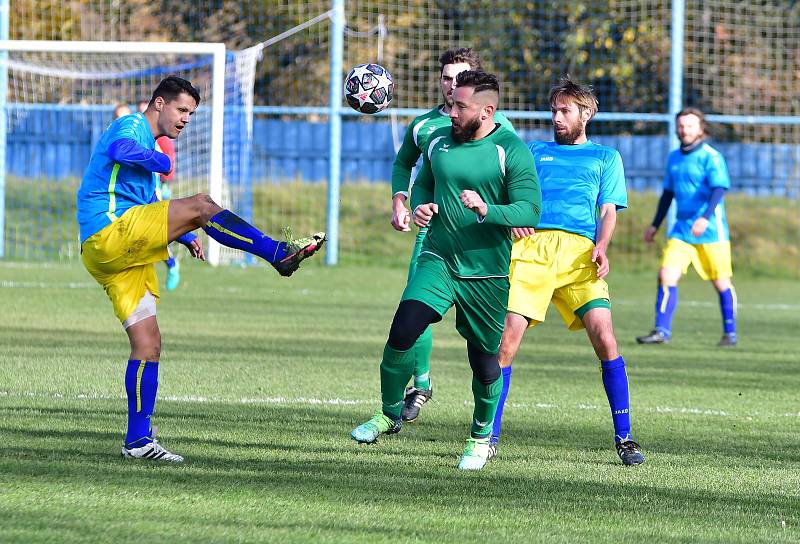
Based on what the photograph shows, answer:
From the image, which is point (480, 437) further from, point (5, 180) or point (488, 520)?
point (5, 180)

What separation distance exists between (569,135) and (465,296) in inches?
49.0

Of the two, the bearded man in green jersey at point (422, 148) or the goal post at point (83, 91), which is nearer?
the bearded man in green jersey at point (422, 148)

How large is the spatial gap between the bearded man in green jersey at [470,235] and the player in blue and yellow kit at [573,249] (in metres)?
0.40

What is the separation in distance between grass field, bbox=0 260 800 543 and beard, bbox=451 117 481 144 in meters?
1.51

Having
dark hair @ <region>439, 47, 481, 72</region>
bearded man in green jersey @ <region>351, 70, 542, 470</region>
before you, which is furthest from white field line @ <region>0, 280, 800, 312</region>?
bearded man in green jersey @ <region>351, 70, 542, 470</region>

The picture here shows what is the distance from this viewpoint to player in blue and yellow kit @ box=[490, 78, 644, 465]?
6.88 metres

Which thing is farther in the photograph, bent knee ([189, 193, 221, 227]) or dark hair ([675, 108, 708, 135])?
dark hair ([675, 108, 708, 135])

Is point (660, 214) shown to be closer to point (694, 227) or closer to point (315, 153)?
point (694, 227)

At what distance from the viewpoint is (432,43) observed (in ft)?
83.8

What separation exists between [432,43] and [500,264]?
19577mm

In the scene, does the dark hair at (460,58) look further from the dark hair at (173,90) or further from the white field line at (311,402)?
the white field line at (311,402)

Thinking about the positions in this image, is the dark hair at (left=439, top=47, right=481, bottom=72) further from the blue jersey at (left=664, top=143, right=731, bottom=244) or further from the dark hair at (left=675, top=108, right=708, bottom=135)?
the blue jersey at (left=664, top=143, right=731, bottom=244)

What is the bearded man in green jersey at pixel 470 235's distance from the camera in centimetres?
630

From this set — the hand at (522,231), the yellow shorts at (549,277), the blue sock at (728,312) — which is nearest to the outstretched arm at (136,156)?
the hand at (522,231)
